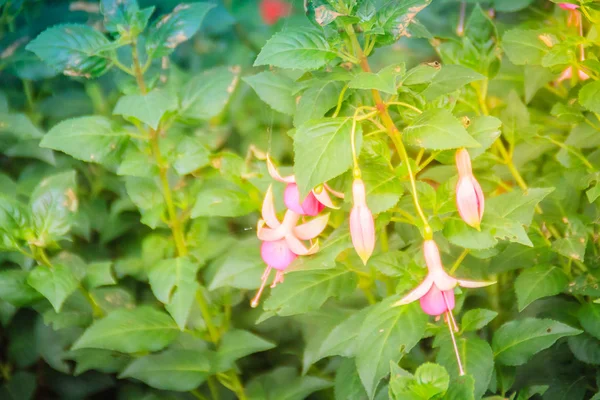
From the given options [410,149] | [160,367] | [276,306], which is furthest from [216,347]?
[410,149]

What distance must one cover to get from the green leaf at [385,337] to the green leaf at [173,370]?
0.29 metres

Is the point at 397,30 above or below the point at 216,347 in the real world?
above

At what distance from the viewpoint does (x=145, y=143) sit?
85 centimetres

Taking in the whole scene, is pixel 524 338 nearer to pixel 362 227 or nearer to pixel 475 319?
pixel 475 319

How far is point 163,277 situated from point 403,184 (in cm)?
36

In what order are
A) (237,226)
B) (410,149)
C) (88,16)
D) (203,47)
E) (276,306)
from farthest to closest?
1. (203,47)
2. (88,16)
3. (237,226)
4. (410,149)
5. (276,306)

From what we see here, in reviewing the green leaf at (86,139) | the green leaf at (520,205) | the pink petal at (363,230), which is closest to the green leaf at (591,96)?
the green leaf at (520,205)

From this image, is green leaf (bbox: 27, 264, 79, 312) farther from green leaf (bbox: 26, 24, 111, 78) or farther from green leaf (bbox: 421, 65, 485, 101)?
green leaf (bbox: 421, 65, 485, 101)

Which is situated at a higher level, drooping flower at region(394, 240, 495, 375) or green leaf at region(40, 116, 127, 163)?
green leaf at region(40, 116, 127, 163)

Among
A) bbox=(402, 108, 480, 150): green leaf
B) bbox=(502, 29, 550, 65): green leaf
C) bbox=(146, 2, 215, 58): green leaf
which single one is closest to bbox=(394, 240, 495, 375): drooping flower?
bbox=(402, 108, 480, 150): green leaf

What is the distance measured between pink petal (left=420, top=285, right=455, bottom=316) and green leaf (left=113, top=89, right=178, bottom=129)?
39 centimetres

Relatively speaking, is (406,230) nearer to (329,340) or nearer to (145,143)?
(329,340)

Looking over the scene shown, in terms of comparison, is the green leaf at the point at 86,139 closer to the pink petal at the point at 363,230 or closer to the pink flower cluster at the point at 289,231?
the pink flower cluster at the point at 289,231

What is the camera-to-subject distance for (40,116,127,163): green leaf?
0.78 metres
